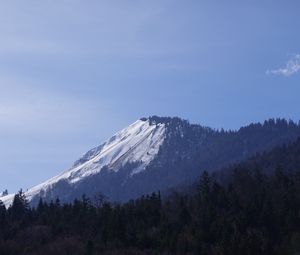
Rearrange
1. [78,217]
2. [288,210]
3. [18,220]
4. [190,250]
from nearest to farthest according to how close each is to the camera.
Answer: [190,250], [288,210], [78,217], [18,220]

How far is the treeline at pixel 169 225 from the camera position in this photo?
322 feet

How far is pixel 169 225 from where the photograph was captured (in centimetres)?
10931

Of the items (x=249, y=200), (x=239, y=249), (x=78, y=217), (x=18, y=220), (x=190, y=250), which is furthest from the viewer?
(x=18, y=220)

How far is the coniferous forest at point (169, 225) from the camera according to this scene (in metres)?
98.2

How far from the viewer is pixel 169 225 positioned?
10931cm

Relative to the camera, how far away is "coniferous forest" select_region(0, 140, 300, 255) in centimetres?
9819

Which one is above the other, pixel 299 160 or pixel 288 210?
pixel 299 160

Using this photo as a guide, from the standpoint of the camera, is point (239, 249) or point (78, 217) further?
point (78, 217)

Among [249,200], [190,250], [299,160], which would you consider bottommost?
[190,250]

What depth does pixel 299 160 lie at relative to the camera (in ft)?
651

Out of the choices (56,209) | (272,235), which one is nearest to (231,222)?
(272,235)

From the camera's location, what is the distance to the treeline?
98.2 metres

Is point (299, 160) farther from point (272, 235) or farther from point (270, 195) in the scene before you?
point (272, 235)

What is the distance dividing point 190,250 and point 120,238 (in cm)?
1793
